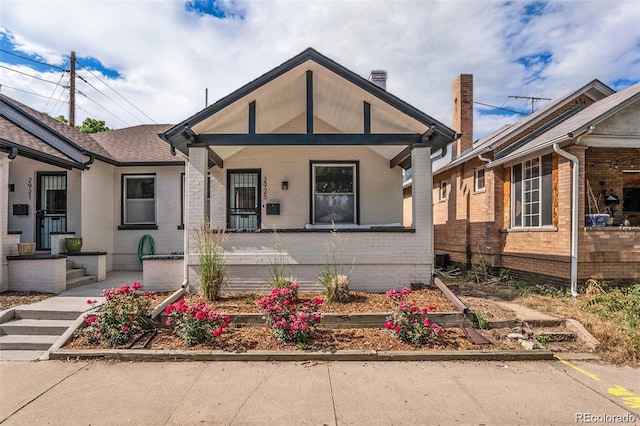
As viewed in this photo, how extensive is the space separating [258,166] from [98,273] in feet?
16.2

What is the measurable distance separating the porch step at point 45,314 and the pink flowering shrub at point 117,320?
494mm

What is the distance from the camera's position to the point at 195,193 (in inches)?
290

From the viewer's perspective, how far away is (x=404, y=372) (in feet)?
14.4

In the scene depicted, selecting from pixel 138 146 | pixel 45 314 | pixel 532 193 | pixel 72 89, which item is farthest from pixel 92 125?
pixel 532 193

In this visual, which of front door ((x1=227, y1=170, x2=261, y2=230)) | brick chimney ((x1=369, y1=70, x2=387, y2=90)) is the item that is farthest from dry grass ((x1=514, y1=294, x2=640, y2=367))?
front door ((x1=227, y1=170, x2=261, y2=230))

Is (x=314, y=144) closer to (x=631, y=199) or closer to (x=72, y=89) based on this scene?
(x=631, y=199)

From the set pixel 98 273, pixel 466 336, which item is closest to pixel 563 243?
pixel 466 336

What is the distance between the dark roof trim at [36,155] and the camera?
713 centimetres

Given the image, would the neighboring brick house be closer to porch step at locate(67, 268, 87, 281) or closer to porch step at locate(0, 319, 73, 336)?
porch step at locate(0, 319, 73, 336)

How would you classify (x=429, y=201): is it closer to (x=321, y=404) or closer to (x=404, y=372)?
(x=404, y=372)

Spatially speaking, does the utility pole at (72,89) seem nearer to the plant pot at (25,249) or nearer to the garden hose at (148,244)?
the garden hose at (148,244)

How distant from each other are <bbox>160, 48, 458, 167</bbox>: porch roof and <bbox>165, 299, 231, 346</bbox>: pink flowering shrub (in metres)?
3.66

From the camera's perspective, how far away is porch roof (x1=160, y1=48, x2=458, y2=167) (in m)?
7.15

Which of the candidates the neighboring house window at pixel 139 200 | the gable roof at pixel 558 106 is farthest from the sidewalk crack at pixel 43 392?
the gable roof at pixel 558 106
